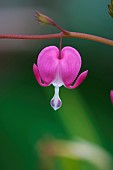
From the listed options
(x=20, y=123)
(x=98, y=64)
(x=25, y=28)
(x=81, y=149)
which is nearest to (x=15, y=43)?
(x=25, y=28)

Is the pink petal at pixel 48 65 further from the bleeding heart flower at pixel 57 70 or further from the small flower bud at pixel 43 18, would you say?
the small flower bud at pixel 43 18

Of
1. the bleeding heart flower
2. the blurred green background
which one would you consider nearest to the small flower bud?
the bleeding heart flower

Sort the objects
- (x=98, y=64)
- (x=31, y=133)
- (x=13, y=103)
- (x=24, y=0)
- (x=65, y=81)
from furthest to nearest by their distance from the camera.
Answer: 1. (x=24, y=0)
2. (x=98, y=64)
3. (x=13, y=103)
4. (x=31, y=133)
5. (x=65, y=81)

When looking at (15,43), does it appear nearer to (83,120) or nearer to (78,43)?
(78,43)

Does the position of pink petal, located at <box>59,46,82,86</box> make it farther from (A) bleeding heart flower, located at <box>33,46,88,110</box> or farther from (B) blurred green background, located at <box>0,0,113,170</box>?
(B) blurred green background, located at <box>0,0,113,170</box>

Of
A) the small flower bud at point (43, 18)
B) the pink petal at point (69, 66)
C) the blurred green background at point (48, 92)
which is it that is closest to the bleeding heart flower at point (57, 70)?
the pink petal at point (69, 66)

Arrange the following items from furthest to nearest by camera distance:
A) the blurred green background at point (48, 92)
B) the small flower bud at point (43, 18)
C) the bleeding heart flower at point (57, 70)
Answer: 1. the blurred green background at point (48, 92)
2. the bleeding heart flower at point (57, 70)
3. the small flower bud at point (43, 18)
